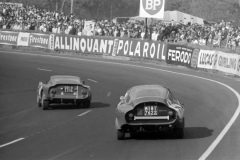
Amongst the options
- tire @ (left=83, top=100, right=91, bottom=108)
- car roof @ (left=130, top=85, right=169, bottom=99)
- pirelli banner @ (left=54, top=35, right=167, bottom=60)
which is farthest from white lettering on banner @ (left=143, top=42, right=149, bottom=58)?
car roof @ (left=130, top=85, right=169, bottom=99)

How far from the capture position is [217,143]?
1582cm

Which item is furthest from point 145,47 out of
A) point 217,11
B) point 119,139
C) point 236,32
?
point 217,11

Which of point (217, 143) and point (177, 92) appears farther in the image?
point (177, 92)

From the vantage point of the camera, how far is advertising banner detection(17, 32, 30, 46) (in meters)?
55.6

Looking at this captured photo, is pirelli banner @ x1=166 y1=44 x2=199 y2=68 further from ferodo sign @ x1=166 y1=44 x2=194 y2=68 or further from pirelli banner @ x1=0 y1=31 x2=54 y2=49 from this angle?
pirelli banner @ x1=0 y1=31 x2=54 y2=49

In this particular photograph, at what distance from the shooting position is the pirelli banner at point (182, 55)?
40000 mm

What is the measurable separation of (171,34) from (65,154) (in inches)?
1291

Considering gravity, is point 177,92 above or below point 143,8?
below

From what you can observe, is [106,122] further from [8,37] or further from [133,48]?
[8,37]

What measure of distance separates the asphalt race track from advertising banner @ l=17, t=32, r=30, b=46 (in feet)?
52.5

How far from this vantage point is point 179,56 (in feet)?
139

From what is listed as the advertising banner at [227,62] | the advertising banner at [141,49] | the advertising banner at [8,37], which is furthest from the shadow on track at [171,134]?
the advertising banner at [8,37]

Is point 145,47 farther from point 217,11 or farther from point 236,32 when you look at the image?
point 217,11

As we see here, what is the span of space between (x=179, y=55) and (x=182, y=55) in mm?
465
